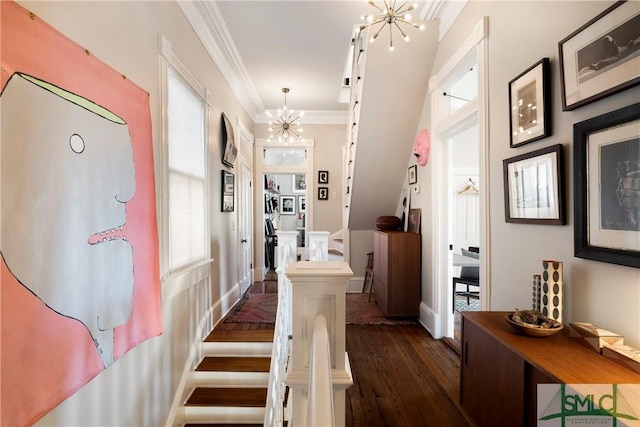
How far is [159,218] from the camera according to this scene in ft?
6.55

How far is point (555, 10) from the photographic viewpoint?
4.83 feet

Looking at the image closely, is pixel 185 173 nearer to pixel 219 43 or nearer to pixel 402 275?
pixel 219 43

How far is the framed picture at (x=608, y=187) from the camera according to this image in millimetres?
1078

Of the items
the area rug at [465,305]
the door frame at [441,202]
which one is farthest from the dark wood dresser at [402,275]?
the area rug at [465,305]

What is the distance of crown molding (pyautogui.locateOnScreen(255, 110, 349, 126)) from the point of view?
215 inches


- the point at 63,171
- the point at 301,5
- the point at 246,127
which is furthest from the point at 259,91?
the point at 63,171

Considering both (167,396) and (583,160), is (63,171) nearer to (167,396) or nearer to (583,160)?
(167,396)

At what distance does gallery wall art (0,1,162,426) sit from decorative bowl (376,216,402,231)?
3173mm

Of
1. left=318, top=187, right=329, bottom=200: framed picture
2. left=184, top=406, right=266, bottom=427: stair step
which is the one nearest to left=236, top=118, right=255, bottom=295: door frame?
left=318, top=187, right=329, bottom=200: framed picture

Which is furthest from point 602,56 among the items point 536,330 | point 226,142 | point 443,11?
point 226,142

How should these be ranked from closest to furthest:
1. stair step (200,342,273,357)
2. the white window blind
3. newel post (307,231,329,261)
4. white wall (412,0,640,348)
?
white wall (412,0,640,348)
the white window blind
stair step (200,342,273,357)
newel post (307,231,329,261)

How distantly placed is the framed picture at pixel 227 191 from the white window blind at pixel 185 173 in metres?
0.59

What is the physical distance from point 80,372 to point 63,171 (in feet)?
2.95

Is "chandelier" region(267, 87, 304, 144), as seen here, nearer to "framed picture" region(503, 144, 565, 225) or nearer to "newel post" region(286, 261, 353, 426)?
"framed picture" region(503, 144, 565, 225)
